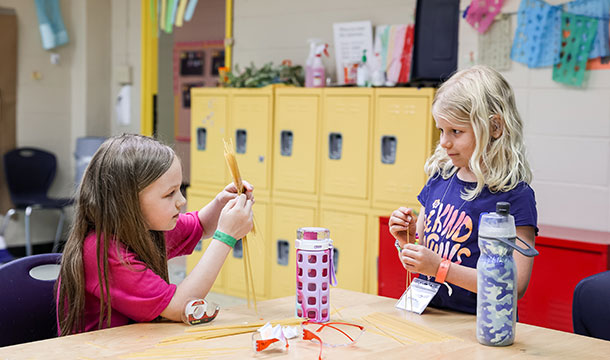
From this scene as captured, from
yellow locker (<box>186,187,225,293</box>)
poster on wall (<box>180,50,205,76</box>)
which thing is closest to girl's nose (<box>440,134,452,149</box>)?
yellow locker (<box>186,187,225,293</box>)

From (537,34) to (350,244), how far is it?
1606 mm

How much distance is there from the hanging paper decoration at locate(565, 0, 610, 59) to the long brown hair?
8.36 feet

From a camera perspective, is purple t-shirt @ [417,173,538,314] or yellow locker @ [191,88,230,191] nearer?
purple t-shirt @ [417,173,538,314]

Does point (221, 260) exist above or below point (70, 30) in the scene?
below

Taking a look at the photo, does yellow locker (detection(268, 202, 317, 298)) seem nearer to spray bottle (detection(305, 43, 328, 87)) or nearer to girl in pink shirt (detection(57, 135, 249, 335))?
spray bottle (detection(305, 43, 328, 87))

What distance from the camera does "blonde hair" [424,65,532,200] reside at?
1701mm

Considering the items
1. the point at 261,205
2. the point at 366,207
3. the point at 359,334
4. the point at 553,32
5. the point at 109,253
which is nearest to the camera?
the point at 359,334

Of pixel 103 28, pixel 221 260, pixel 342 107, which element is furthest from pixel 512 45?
pixel 103 28

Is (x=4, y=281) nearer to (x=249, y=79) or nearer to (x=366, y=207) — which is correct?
(x=366, y=207)

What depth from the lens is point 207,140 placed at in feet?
15.7

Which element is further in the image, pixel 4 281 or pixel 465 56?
pixel 465 56

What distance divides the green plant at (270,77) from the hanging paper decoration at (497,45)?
4.28 ft

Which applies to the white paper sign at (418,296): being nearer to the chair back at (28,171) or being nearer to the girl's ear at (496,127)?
the girl's ear at (496,127)

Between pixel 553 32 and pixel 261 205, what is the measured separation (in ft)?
6.91
